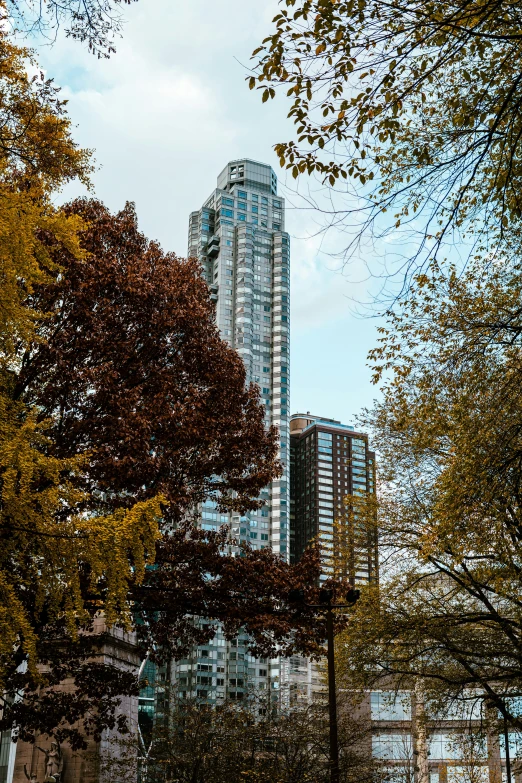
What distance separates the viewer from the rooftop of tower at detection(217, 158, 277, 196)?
113m

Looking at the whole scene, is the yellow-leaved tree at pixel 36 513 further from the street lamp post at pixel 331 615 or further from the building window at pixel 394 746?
the building window at pixel 394 746

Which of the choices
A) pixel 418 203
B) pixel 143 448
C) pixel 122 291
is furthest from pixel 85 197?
pixel 418 203

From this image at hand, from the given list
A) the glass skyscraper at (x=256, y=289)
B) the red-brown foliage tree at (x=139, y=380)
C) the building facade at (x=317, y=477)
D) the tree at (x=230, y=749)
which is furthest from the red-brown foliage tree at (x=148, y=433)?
the building facade at (x=317, y=477)

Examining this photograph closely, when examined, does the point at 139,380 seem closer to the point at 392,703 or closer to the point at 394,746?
the point at 392,703

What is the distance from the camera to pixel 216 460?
1806 cm

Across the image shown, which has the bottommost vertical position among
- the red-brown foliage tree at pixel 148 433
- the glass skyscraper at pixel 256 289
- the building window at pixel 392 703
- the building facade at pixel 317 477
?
the building window at pixel 392 703

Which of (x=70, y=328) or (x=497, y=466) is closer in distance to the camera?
(x=497, y=466)

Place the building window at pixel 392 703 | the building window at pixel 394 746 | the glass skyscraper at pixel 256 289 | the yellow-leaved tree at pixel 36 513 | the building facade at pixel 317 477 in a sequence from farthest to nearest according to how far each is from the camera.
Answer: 1. the building facade at pixel 317 477
2. the glass skyscraper at pixel 256 289
3. the building window at pixel 394 746
4. the building window at pixel 392 703
5. the yellow-leaved tree at pixel 36 513

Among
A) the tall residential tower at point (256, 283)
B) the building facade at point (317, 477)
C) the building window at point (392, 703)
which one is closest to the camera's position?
the building window at point (392, 703)

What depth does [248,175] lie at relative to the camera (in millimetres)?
112688

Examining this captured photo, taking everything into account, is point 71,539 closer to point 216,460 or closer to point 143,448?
point 143,448

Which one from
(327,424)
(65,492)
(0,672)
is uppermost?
(327,424)

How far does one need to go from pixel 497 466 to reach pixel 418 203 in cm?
510

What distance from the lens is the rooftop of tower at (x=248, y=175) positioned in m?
113
